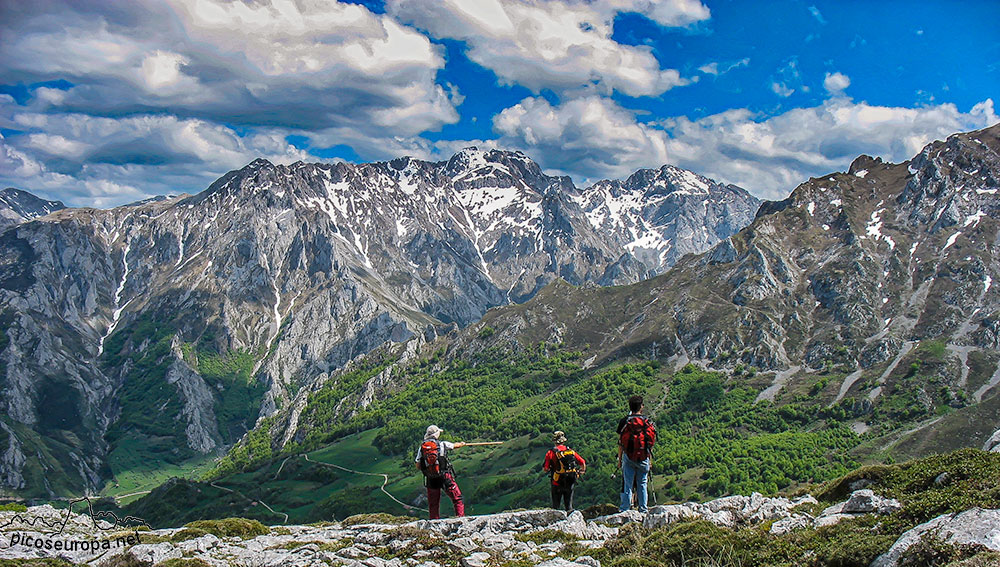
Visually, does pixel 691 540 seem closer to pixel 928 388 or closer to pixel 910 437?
pixel 910 437

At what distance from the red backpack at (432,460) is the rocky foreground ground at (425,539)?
236 centimetres

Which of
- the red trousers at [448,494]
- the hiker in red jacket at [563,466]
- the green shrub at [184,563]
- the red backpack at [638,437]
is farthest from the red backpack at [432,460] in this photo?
the green shrub at [184,563]

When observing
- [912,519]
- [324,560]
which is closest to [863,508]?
[912,519]

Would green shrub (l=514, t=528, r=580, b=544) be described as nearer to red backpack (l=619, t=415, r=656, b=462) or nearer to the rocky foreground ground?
the rocky foreground ground

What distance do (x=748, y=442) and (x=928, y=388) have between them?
226ft

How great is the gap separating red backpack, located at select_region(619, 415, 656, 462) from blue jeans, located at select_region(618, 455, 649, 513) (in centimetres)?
54

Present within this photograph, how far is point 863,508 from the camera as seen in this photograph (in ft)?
71.9

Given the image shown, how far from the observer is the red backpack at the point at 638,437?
26797mm

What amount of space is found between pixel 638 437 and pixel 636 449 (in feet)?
2.03

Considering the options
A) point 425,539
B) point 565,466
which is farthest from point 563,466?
point 425,539

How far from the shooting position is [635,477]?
2852 cm

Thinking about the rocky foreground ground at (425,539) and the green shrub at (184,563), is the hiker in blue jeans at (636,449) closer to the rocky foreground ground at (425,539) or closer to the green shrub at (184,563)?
the rocky foreground ground at (425,539)

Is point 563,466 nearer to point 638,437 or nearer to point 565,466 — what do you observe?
point 565,466

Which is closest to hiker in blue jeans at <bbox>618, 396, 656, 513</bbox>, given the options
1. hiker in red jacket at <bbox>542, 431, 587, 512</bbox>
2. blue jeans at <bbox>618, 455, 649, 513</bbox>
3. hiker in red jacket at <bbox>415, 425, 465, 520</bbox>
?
blue jeans at <bbox>618, 455, 649, 513</bbox>
